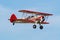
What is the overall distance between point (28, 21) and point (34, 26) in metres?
3.87

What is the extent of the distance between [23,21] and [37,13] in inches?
165

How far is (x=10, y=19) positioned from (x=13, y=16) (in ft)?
A: 8.09

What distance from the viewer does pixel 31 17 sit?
9050cm

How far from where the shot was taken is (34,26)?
282 feet

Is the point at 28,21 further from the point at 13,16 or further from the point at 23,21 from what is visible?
the point at 13,16

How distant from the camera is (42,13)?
92062mm

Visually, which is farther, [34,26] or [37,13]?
[37,13]

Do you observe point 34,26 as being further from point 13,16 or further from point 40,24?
point 13,16

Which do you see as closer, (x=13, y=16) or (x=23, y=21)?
(x=23, y=21)

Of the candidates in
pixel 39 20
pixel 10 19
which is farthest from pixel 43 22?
pixel 10 19

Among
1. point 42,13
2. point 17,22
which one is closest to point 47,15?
point 42,13

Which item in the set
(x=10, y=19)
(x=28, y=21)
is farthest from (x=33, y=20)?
(x=10, y=19)

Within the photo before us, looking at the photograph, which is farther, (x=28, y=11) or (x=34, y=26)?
(x=28, y=11)

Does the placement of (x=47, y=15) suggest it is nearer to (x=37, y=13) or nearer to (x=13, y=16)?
(x=37, y=13)
